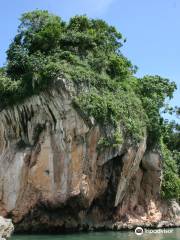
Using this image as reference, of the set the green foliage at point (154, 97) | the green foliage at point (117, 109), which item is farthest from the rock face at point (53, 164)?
the green foliage at point (154, 97)

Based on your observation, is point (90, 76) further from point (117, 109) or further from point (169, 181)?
point (169, 181)

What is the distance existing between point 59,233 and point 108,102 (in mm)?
6550

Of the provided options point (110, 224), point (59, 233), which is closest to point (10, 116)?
point (59, 233)

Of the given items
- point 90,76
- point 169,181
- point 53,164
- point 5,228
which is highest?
point 90,76

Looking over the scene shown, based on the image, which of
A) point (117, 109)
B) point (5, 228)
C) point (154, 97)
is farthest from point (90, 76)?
point (5, 228)

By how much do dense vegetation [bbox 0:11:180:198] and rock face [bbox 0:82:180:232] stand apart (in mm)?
600

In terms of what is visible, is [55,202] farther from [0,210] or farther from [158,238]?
[158,238]

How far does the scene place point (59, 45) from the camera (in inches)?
946

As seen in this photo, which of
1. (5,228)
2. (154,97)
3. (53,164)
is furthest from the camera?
(154,97)

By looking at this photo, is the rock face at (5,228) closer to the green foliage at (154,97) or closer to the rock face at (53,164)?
the rock face at (53,164)

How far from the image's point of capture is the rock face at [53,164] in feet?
69.7

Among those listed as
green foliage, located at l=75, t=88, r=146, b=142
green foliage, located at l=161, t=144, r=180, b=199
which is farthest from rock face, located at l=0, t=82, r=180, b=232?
green foliage, located at l=161, t=144, r=180, b=199

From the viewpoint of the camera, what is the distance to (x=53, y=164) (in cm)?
2128

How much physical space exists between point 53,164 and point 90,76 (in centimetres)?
469
